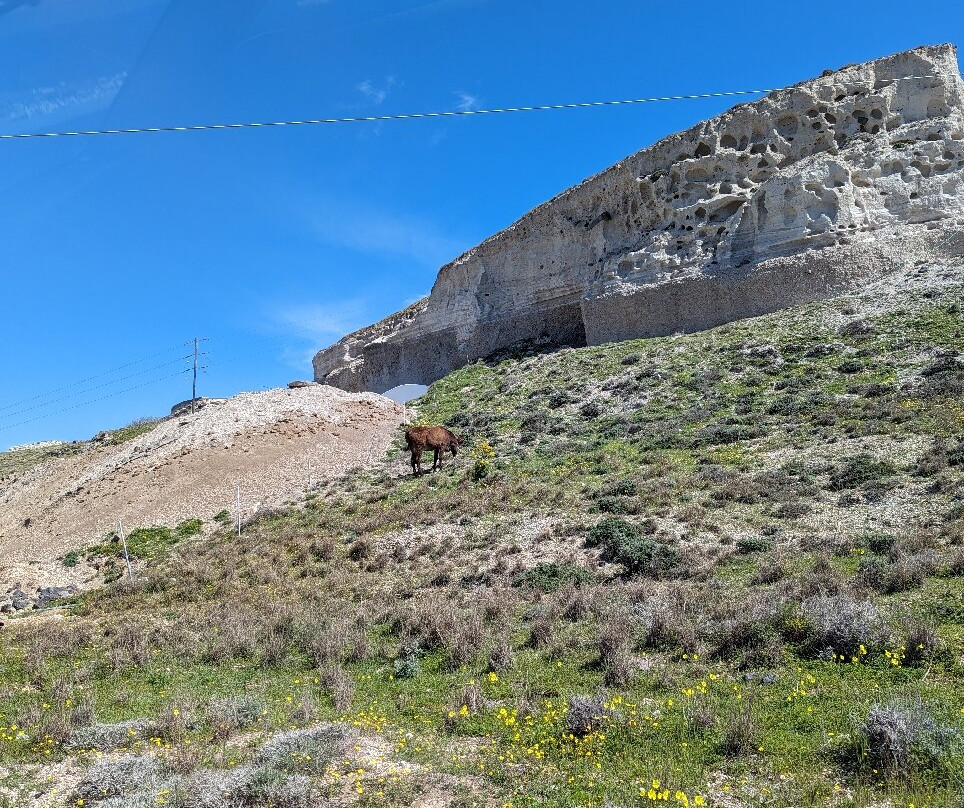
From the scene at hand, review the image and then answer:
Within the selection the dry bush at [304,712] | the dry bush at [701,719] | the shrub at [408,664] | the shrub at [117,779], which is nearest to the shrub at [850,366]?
the shrub at [408,664]

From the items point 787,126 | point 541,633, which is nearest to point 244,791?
point 541,633

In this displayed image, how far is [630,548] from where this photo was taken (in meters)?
11.3

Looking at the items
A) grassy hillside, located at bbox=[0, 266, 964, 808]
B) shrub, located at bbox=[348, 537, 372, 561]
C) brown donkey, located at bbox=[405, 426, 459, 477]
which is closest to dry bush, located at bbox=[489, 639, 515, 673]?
grassy hillside, located at bbox=[0, 266, 964, 808]

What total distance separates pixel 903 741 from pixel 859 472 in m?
9.17

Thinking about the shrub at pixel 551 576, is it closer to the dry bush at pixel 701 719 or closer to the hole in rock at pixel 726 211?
the dry bush at pixel 701 719

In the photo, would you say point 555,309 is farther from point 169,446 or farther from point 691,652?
point 691,652

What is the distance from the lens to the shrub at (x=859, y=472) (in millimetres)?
12750

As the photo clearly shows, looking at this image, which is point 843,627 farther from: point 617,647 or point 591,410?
point 591,410

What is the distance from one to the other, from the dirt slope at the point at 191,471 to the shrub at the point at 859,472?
15148 millimetres

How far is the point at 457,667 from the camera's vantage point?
8016 millimetres

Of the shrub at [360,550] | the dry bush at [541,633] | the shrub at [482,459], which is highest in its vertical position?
the shrub at [482,459]

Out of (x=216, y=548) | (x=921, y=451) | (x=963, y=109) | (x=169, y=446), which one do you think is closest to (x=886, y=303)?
(x=963, y=109)

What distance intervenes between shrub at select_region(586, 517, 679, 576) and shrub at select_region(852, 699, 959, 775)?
5273mm

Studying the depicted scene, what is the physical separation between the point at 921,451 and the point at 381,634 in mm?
10932
